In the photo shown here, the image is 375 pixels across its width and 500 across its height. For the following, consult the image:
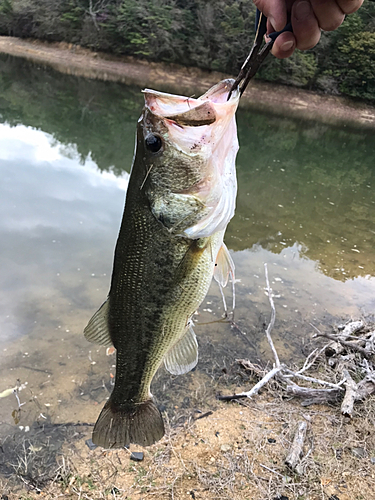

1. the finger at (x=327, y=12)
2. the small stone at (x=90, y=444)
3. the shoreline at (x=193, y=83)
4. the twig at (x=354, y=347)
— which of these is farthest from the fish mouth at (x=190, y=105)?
the shoreline at (x=193, y=83)

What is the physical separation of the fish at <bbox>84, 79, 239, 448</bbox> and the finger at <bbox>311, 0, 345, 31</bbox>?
728 mm

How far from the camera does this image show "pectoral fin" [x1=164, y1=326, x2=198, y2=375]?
6.51 ft

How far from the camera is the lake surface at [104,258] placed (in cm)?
405

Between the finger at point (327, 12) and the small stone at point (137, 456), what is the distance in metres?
3.21

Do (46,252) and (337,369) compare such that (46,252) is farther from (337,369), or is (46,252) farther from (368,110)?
(368,110)

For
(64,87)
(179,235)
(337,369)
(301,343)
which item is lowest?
(64,87)

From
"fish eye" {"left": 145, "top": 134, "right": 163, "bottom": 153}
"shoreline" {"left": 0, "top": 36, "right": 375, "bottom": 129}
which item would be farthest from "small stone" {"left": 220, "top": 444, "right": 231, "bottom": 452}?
"shoreline" {"left": 0, "top": 36, "right": 375, "bottom": 129}

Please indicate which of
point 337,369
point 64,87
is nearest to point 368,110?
point 64,87

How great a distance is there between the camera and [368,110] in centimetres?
3262

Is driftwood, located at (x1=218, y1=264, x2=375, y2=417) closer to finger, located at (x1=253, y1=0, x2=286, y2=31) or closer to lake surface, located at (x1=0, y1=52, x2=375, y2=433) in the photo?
lake surface, located at (x1=0, y1=52, x2=375, y2=433)

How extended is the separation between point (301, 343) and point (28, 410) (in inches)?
130

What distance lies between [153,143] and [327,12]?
3.76 feet

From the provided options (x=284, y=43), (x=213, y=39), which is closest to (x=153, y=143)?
(x=284, y=43)

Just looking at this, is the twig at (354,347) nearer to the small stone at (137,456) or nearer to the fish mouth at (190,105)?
the small stone at (137,456)
